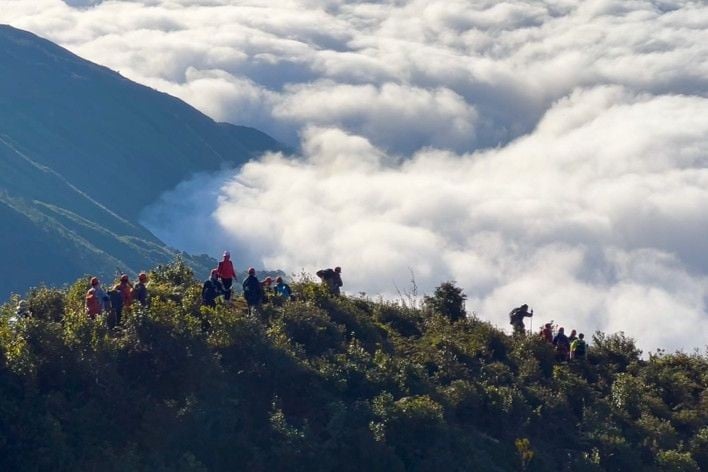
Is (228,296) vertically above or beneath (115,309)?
above

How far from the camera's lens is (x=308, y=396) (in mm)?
29172

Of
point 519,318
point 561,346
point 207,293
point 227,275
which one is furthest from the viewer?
point 519,318

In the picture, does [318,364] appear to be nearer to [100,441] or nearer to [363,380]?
[363,380]

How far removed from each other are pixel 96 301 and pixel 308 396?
18.6 ft

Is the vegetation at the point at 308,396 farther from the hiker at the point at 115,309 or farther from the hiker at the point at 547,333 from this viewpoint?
the hiker at the point at 547,333

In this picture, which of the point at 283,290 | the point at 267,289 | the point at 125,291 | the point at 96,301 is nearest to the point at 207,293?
the point at 125,291

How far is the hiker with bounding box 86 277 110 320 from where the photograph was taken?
29.7m

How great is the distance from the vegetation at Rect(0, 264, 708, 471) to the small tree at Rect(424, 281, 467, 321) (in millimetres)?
3388

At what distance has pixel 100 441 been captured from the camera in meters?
24.6

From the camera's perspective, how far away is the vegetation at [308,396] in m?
25.1

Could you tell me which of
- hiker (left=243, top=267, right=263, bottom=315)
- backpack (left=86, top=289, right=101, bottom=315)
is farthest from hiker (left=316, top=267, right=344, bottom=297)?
backpack (left=86, top=289, right=101, bottom=315)

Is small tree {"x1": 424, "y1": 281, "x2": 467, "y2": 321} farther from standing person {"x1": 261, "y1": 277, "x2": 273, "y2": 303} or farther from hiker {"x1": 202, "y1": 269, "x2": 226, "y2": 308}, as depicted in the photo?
hiker {"x1": 202, "y1": 269, "x2": 226, "y2": 308}

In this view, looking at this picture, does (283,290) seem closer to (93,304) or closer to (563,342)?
(93,304)

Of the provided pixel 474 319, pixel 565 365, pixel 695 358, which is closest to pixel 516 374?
pixel 565 365
